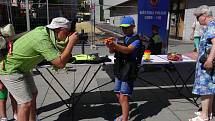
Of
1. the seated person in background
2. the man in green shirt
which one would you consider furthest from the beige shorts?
the seated person in background

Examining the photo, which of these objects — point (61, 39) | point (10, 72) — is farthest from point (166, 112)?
point (10, 72)

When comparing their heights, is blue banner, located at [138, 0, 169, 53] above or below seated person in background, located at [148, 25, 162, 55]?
above

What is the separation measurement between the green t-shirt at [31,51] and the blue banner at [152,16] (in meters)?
5.94

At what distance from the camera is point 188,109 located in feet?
17.2

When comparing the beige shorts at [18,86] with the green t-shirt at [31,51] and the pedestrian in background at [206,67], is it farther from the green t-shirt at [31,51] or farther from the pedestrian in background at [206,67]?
the pedestrian in background at [206,67]

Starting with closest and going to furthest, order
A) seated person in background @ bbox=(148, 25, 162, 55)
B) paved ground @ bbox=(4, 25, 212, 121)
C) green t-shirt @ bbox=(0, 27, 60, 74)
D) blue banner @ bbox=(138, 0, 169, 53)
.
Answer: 1. green t-shirt @ bbox=(0, 27, 60, 74)
2. paved ground @ bbox=(4, 25, 212, 121)
3. seated person in background @ bbox=(148, 25, 162, 55)
4. blue banner @ bbox=(138, 0, 169, 53)

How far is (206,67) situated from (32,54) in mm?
2403

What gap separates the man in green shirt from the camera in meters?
3.34

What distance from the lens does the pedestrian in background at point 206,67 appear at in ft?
13.3

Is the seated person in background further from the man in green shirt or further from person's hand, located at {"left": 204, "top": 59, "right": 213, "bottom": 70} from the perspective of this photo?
the man in green shirt

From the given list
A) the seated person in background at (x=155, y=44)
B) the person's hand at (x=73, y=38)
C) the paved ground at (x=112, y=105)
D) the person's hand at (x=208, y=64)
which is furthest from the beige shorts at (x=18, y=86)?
the seated person in background at (x=155, y=44)

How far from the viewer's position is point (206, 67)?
411cm

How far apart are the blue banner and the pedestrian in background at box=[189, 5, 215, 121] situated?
185 inches

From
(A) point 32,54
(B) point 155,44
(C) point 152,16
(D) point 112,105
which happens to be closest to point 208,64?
(D) point 112,105
